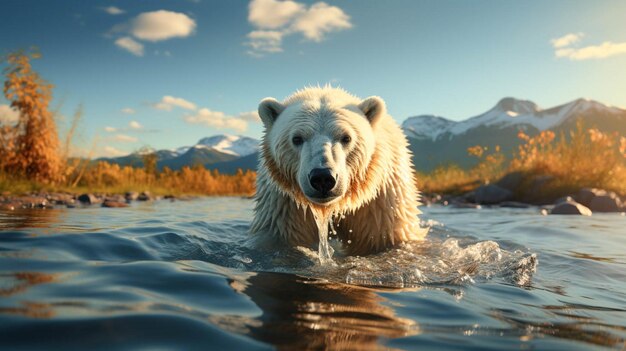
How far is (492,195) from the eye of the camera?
46.0ft

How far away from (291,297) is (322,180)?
117 centimetres

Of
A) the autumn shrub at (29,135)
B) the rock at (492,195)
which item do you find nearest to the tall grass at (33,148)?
the autumn shrub at (29,135)

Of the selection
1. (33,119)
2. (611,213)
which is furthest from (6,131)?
(611,213)

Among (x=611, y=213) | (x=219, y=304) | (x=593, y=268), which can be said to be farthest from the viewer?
(x=611, y=213)

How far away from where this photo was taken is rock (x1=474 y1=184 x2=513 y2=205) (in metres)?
13.9

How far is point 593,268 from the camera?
4.02 m

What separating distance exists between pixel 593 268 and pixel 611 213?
730 cm

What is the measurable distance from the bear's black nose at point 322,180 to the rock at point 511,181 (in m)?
12.8

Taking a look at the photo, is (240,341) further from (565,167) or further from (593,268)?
(565,167)

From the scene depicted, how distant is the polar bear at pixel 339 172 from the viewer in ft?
12.7

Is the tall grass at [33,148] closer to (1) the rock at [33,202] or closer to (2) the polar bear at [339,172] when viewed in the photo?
(1) the rock at [33,202]

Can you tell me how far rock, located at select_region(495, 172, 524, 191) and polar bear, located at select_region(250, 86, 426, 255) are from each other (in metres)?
11.1

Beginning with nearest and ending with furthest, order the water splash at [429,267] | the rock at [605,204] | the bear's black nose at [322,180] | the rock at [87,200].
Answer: the water splash at [429,267], the bear's black nose at [322,180], the rock at [605,204], the rock at [87,200]

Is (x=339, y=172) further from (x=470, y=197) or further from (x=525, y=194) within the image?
(x=470, y=197)
